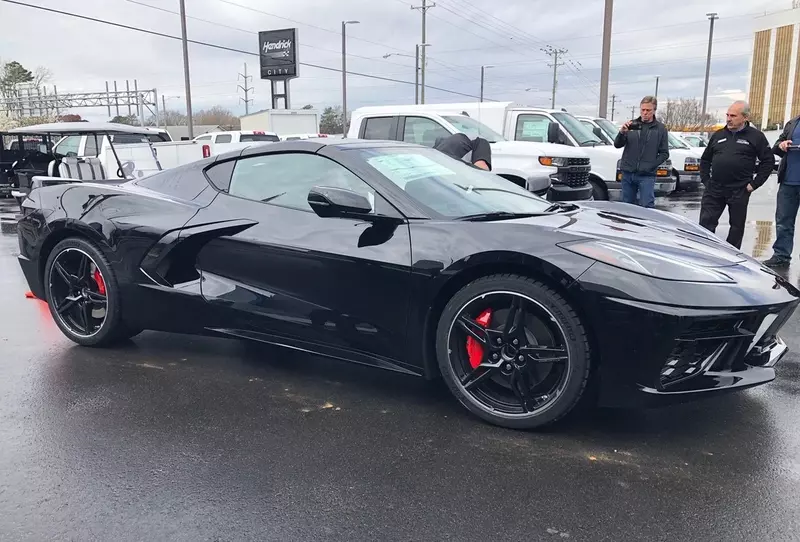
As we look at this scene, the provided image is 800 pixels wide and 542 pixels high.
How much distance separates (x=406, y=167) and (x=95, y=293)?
2249mm

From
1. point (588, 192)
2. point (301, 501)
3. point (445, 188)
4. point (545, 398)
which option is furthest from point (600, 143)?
point (301, 501)

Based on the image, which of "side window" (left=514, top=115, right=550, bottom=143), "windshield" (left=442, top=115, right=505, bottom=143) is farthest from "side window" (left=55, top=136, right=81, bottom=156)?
"side window" (left=514, top=115, right=550, bottom=143)

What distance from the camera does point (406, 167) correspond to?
12.2 feet

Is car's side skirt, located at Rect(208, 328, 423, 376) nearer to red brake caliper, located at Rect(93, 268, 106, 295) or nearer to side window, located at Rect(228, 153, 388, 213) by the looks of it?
side window, located at Rect(228, 153, 388, 213)

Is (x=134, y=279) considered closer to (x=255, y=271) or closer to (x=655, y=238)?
(x=255, y=271)

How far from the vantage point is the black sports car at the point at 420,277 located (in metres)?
2.81

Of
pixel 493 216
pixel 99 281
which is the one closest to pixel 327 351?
pixel 493 216

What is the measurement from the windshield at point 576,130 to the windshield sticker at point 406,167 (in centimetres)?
798

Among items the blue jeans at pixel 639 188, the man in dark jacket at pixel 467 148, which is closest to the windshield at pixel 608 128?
the blue jeans at pixel 639 188

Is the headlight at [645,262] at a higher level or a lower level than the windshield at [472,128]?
lower

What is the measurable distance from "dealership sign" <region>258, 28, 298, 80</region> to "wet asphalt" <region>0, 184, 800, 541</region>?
33.0 m

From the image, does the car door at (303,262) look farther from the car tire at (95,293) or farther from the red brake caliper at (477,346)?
the car tire at (95,293)

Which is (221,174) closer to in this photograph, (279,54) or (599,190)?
(599,190)

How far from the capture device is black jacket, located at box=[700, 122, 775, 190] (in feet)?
21.7
